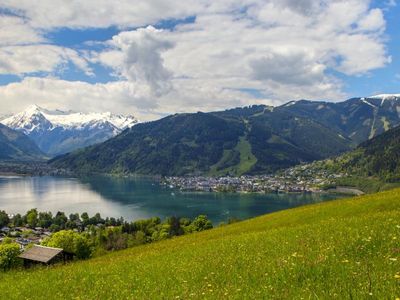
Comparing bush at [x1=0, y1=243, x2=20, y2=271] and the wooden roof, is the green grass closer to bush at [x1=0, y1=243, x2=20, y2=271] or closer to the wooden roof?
the wooden roof

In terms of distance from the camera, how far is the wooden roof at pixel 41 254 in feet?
156

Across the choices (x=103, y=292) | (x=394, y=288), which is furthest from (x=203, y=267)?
(x=394, y=288)

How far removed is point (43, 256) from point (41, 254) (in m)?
0.95

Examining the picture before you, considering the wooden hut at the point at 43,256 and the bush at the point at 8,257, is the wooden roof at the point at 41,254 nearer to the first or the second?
the wooden hut at the point at 43,256

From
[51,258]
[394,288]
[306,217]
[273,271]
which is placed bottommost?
[51,258]

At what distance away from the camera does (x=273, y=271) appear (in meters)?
16.1

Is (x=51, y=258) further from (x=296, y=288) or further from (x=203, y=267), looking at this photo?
(x=296, y=288)

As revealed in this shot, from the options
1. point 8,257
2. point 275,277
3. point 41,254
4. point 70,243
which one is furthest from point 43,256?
point 70,243

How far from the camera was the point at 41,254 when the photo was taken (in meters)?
49.2

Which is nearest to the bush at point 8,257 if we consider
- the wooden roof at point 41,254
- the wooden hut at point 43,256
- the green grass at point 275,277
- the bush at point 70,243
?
the wooden roof at point 41,254

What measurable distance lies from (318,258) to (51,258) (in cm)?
3868

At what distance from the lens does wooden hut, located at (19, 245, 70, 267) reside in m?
47.2

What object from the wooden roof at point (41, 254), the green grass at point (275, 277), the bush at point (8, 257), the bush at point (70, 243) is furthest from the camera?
the bush at point (70, 243)

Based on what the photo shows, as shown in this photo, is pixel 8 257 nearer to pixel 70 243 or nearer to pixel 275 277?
pixel 70 243
